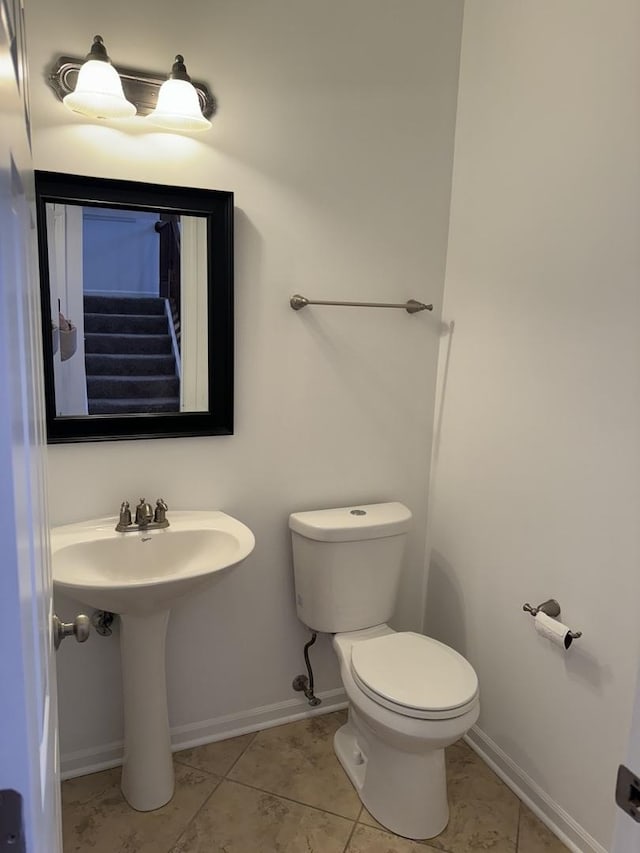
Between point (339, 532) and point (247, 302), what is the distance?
0.82 meters

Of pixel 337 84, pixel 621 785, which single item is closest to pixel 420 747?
pixel 621 785

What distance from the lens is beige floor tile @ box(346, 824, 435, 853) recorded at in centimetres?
170

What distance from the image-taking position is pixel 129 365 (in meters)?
1.79

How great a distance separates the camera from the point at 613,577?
1566mm

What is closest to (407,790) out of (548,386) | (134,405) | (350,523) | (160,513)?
(350,523)

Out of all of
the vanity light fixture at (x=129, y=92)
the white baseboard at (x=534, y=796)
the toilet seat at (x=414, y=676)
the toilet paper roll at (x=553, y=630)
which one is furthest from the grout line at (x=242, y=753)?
the vanity light fixture at (x=129, y=92)

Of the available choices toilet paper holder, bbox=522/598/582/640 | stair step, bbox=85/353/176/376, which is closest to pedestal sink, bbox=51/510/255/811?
stair step, bbox=85/353/176/376

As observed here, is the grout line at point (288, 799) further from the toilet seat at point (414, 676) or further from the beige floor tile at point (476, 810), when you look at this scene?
the toilet seat at point (414, 676)

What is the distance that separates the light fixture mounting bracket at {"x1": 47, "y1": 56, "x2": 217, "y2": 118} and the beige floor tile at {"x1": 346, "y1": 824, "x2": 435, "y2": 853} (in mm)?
2202

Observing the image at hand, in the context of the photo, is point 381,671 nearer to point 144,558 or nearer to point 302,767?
point 302,767

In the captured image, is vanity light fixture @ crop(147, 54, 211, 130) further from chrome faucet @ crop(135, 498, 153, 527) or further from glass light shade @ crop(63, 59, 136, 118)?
chrome faucet @ crop(135, 498, 153, 527)

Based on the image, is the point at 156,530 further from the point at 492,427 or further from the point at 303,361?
the point at 492,427

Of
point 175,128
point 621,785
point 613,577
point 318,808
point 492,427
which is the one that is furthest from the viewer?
point 492,427

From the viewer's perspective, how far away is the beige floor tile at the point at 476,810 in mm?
1727
